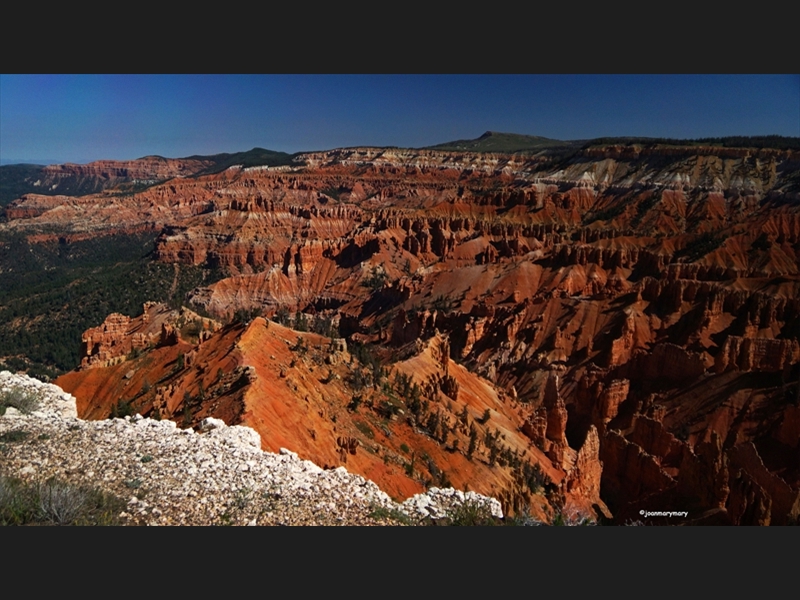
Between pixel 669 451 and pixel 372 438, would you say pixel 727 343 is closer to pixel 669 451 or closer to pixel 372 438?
pixel 669 451

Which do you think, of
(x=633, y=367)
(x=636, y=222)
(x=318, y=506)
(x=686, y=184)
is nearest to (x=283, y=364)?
→ (x=318, y=506)

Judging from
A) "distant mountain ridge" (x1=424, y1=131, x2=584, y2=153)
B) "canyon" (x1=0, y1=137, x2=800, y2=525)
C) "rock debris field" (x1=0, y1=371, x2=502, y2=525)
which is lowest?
"canyon" (x1=0, y1=137, x2=800, y2=525)

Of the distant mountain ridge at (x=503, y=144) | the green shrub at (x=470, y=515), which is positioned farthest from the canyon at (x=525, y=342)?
the distant mountain ridge at (x=503, y=144)

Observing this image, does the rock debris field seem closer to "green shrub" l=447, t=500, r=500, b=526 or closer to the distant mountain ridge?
"green shrub" l=447, t=500, r=500, b=526

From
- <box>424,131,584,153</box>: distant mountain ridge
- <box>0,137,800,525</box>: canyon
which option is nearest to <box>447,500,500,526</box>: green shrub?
<box>0,137,800,525</box>: canyon

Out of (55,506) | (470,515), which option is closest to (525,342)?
(470,515)
